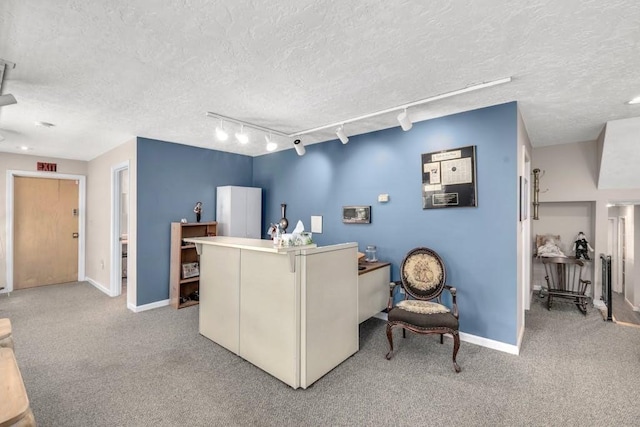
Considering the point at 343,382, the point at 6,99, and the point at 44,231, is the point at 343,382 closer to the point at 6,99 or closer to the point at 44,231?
the point at 6,99

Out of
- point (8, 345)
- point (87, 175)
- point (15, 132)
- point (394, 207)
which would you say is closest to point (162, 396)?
point (8, 345)

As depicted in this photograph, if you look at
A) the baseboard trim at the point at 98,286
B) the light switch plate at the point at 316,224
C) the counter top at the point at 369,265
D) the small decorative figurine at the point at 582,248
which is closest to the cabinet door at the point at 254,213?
the light switch plate at the point at 316,224

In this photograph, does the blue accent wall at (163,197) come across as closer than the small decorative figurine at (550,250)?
Yes

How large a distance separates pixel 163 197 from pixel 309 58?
3496 millimetres

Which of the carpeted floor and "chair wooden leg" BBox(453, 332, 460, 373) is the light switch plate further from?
the carpeted floor

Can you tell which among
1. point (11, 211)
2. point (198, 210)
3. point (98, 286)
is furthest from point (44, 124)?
point (98, 286)

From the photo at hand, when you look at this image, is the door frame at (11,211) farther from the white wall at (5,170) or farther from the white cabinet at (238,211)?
the white cabinet at (238,211)

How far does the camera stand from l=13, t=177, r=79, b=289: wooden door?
530cm

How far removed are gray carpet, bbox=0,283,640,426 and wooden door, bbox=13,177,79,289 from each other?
267 centimetres

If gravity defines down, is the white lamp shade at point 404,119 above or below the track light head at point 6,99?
above

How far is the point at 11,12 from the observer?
160cm

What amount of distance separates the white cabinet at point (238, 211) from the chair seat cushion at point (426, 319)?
3182 mm

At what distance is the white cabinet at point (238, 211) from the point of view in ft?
16.1

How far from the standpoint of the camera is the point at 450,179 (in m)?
3.24
